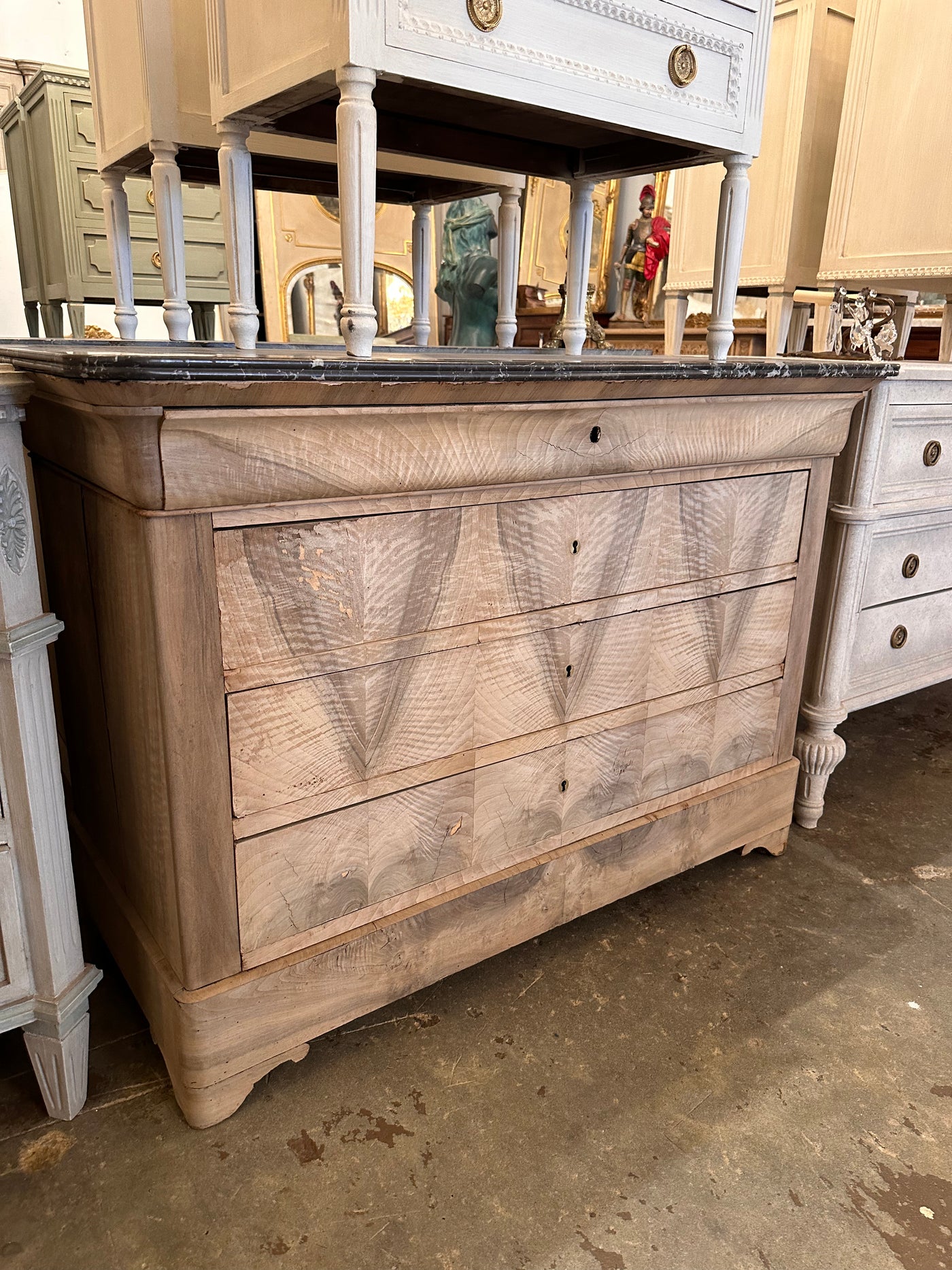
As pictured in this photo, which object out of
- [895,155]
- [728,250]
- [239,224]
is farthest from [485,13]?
[895,155]

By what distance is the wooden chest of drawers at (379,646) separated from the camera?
0.95 metres

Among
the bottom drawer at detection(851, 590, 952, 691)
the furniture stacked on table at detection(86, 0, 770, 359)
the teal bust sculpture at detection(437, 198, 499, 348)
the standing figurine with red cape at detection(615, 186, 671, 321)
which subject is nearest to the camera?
the furniture stacked on table at detection(86, 0, 770, 359)

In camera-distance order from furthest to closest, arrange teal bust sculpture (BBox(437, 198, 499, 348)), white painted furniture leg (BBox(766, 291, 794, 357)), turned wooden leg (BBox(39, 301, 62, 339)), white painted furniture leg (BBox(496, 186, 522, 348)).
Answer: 1. teal bust sculpture (BBox(437, 198, 499, 348))
2. turned wooden leg (BBox(39, 301, 62, 339))
3. white painted furniture leg (BBox(766, 291, 794, 357))
4. white painted furniture leg (BBox(496, 186, 522, 348))

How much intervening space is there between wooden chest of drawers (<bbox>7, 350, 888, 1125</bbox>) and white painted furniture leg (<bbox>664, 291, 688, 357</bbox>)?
5.60 ft

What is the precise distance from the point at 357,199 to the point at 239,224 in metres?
0.67

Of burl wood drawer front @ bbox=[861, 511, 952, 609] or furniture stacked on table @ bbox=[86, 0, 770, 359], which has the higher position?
furniture stacked on table @ bbox=[86, 0, 770, 359]

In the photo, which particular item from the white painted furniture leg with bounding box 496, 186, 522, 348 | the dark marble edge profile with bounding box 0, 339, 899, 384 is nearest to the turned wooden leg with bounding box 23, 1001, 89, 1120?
the dark marble edge profile with bounding box 0, 339, 899, 384

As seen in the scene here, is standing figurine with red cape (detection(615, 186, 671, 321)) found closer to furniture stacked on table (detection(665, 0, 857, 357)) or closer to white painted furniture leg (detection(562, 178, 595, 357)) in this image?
furniture stacked on table (detection(665, 0, 857, 357))

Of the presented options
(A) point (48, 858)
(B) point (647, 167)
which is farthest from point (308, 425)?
(B) point (647, 167)

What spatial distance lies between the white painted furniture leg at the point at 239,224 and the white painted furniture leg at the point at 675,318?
1.85 metres

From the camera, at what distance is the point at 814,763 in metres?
1.83

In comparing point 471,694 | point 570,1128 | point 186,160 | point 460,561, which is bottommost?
point 570,1128

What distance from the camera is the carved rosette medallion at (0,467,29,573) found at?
3.11ft

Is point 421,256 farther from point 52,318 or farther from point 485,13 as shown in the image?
point 52,318
